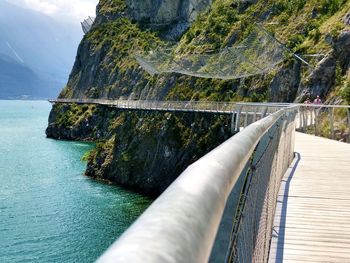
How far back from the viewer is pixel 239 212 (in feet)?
8.11

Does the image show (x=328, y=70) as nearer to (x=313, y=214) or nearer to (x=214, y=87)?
(x=214, y=87)

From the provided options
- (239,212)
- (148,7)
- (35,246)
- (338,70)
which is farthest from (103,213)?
(148,7)

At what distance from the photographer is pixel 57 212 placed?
121 ft

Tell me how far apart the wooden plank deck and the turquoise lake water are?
1968cm

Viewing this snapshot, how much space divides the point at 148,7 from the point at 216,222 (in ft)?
360

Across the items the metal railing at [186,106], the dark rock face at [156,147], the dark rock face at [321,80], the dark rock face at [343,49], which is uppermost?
the dark rock face at [343,49]

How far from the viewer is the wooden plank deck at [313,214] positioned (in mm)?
5039

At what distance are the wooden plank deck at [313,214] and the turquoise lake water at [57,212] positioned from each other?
19.7 m

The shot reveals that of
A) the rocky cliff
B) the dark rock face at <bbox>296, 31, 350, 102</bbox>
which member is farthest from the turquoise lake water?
the dark rock face at <bbox>296, 31, 350, 102</bbox>

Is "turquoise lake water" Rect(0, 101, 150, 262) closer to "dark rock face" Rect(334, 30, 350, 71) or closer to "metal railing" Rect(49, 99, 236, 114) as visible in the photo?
"metal railing" Rect(49, 99, 236, 114)

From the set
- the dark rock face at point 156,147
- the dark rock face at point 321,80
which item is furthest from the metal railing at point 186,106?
the dark rock face at point 321,80

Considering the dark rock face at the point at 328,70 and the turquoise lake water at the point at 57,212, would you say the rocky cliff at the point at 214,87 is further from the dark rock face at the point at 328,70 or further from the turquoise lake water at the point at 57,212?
the turquoise lake water at the point at 57,212

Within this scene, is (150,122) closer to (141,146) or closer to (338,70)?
(141,146)

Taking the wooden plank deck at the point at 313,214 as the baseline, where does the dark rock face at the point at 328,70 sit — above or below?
above
